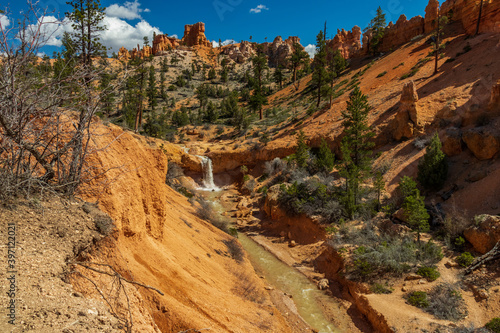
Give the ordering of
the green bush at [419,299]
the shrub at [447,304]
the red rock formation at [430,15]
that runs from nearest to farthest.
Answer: the shrub at [447,304] → the green bush at [419,299] → the red rock formation at [430,15]

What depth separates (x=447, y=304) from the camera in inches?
396

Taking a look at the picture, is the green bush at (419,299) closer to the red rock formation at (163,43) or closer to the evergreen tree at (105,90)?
the evergreen tree at (105,90)

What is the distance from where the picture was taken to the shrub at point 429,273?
11.5 meters

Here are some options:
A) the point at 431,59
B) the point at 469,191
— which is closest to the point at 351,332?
the point at 469,191

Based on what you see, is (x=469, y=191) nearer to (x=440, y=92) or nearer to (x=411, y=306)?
(x=411, y=306)

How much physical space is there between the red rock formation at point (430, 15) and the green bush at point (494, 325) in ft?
164

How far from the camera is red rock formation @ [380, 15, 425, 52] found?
1922 inches

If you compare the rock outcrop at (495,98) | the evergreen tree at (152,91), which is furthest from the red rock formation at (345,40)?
the rock outcrop at (495,98)

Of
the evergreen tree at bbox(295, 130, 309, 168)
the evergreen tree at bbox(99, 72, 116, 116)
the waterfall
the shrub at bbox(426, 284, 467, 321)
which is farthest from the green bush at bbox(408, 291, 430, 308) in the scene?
the waterfall

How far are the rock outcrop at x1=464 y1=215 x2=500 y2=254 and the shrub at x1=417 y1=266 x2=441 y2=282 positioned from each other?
2.11m

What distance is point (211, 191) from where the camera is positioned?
99.2ft

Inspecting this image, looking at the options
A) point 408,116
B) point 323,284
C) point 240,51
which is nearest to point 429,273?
point 323,284

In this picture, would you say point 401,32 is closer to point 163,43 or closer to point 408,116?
point 408,116

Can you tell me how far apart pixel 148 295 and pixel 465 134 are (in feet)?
63.0
